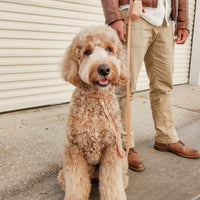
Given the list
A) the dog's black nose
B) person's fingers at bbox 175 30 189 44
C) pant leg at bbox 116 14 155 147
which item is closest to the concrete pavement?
pant leg at bbox 116 14 155 147

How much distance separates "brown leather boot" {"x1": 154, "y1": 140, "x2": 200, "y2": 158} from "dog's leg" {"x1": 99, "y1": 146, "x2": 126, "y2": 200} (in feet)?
3.62

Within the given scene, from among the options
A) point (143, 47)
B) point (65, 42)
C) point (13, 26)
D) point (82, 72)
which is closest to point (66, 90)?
point (65, 42)

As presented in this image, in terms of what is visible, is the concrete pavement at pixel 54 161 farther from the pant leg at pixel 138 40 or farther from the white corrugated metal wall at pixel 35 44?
the pant leg at pixel 138 40

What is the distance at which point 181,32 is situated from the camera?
2533mm

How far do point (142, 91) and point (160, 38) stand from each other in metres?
3.37

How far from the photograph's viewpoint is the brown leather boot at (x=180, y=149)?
103 inches

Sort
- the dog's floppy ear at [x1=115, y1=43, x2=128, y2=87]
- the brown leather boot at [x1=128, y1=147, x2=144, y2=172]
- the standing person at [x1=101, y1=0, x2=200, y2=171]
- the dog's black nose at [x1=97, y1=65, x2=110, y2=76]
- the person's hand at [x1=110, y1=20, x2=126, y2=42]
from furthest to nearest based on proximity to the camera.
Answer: the brown leather boot at [x1=128, y1=147, x2=144, y2=172]
the standing person at [x1=101, y1=0, x2=200, y2=171]
the person's hand at [x1=110, y1=20, x2=126, y2=42]
the dog's floppy ear at [x1=115, y1=43, x2=128, y2=87]
the dog's black nose at [x1=97, y1=65, x2=110, y2=76]

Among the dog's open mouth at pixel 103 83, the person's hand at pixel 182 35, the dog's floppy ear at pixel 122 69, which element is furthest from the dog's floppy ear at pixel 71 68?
the person's hand at pixel 182 35

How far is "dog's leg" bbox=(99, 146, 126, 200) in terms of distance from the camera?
5.80 ft

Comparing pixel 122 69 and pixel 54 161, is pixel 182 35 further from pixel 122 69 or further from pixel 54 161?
pixel 54 161

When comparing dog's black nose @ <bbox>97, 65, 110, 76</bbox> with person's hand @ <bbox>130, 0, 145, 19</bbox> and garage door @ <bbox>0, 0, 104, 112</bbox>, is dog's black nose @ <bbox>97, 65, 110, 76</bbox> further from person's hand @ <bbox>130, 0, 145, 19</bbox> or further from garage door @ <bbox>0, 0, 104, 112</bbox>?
garage door @ <bbox>0, 0, 104, 112</bbox>

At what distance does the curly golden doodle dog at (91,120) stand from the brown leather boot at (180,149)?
1.09 metres

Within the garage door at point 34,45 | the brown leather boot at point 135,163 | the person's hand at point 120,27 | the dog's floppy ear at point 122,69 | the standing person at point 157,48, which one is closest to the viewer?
the dog's floppy ear at point 122,69

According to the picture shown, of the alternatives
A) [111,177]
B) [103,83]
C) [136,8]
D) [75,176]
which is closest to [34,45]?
[136,8]
